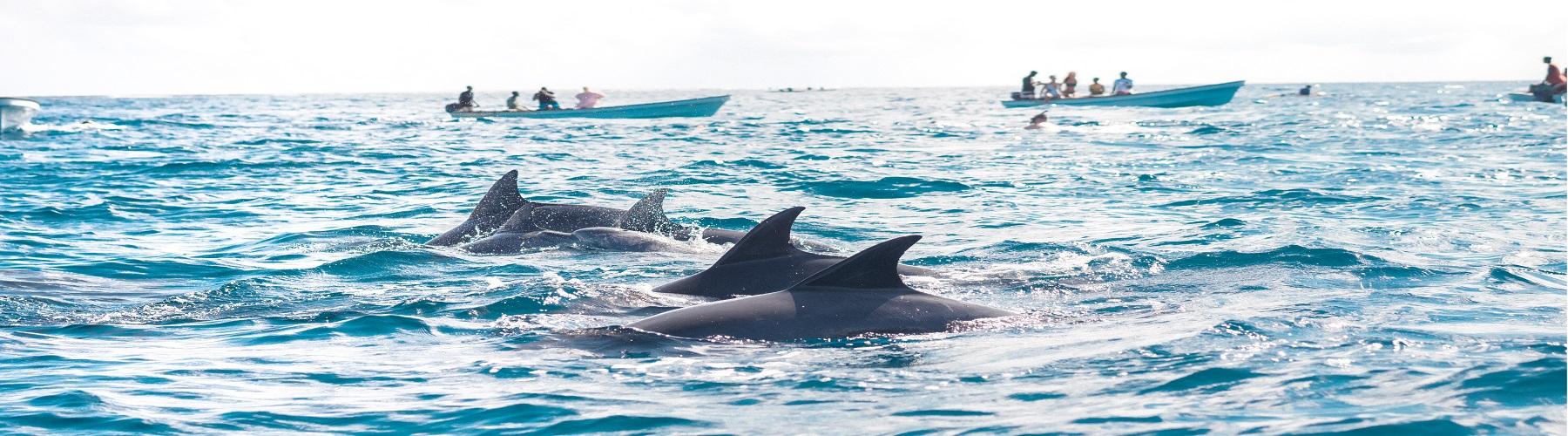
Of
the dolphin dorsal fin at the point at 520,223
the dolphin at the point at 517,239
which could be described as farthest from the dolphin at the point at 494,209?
the dolphin at the point at 517,239

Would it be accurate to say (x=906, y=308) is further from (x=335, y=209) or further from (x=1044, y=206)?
(x=335, y=209)

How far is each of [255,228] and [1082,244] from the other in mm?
9509

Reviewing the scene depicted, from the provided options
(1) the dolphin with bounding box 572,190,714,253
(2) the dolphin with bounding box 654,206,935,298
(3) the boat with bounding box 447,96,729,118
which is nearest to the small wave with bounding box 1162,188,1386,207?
(1) the dolphin with bounding box 572,190,714,253

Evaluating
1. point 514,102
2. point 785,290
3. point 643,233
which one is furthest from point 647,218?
point 514,102

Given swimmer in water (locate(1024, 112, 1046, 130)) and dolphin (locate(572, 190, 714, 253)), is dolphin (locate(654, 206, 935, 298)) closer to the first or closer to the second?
dolphin (locate(572, 190, 714, 253))

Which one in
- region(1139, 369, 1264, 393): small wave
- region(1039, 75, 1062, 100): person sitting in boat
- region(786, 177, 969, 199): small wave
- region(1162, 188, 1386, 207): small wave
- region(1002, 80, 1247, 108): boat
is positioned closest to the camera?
region(1139, 369, 1264, 393): small wave

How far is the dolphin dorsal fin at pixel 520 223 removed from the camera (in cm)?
1356

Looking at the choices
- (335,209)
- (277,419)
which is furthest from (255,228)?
(277,419)

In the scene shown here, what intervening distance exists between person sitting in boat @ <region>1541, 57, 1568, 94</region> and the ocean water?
29191 millimetres

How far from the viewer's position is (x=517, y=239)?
1312 cm

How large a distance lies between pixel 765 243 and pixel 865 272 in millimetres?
1462

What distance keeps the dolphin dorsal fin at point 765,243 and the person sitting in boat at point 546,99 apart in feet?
136

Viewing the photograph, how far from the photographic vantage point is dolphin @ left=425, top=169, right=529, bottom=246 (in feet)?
45.9

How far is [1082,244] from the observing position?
13320mm
